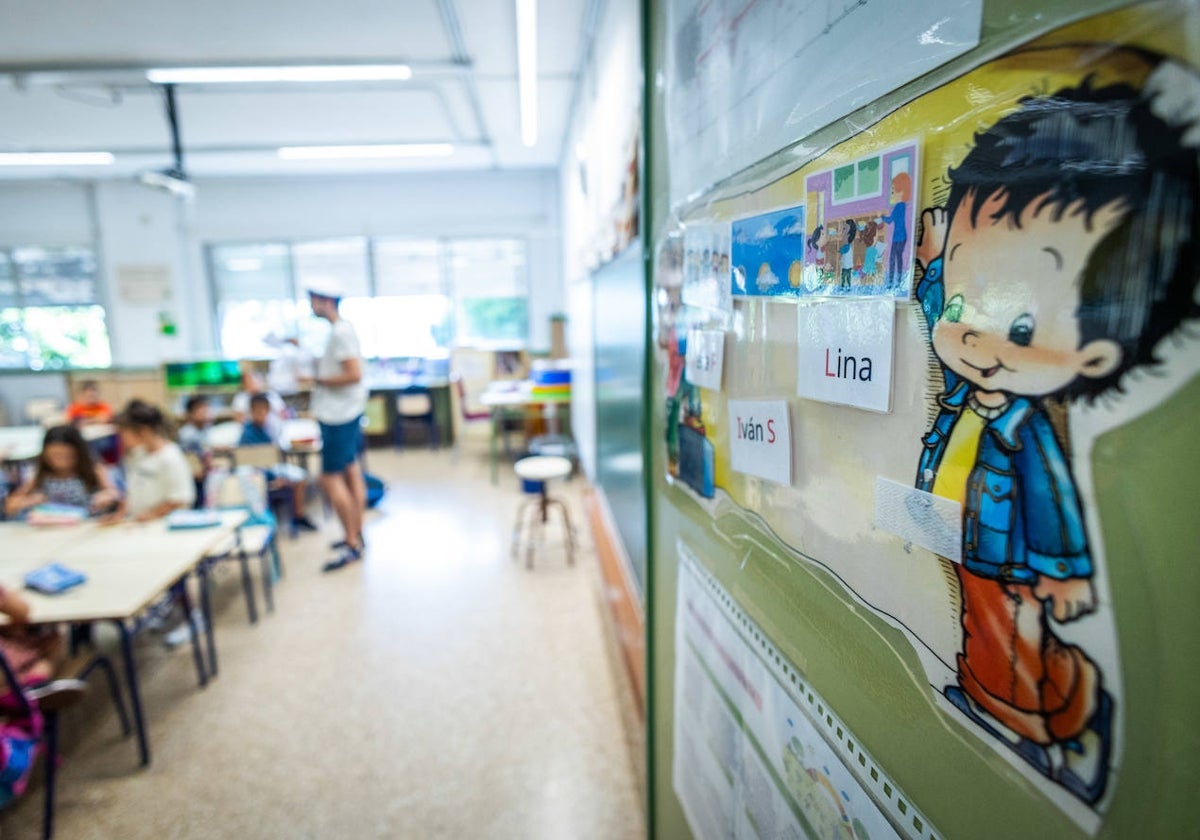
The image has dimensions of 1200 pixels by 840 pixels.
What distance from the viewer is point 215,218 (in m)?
7.20

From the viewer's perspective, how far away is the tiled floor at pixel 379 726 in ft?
6.17

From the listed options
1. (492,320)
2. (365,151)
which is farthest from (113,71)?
(492,320)

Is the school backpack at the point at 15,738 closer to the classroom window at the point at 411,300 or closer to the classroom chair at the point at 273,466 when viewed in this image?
the classroom chair at the point at 273,466

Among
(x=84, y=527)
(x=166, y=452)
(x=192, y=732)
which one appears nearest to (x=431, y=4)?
(x=166, y=452)

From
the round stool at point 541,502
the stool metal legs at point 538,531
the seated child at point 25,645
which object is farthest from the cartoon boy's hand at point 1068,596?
the stool metal legs at point 538,531

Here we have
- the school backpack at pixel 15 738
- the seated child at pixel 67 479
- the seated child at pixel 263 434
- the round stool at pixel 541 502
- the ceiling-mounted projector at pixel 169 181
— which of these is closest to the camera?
the school backpack at pixel 15 738

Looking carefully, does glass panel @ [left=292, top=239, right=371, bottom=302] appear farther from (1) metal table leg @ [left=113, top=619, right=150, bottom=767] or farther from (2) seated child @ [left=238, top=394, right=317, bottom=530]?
(1) metal table leg @ [left=113, top=619, right=150, bottom=767]

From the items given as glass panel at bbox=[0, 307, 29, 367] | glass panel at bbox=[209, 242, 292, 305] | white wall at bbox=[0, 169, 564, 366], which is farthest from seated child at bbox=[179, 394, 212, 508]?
glass panel at bbox=[0, 307, 29, 367]

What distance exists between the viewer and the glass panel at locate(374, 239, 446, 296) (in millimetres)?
7430

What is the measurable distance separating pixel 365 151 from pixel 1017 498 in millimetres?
6613

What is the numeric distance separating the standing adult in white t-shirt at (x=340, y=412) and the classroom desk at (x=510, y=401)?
1.82m

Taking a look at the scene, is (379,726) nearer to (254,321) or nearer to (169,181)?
(169,181)

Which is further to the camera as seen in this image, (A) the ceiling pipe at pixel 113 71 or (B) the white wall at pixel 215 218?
(B) the white wall at pixel 215 218

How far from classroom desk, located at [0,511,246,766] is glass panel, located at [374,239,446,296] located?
5223mm
